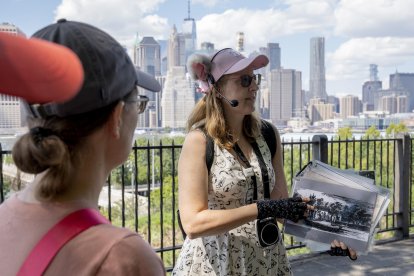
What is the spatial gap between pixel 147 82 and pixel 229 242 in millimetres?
1231

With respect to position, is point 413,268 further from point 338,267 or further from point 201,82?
point 201,82

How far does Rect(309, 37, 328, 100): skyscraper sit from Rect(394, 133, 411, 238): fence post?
4597 inches

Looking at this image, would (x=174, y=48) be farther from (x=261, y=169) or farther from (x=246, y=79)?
(x=261, y=169)

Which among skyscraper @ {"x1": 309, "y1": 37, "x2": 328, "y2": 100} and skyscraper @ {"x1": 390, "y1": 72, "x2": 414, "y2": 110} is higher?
skyscraper @ {"x1": 309, "y1": 37, "x2": 328, "y2": 100}

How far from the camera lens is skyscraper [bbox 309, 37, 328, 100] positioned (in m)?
123

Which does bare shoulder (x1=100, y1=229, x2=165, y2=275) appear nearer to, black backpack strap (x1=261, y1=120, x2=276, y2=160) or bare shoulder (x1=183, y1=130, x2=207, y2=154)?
bare shoulder (x1=183, y1=130, x2=207, y2=154)

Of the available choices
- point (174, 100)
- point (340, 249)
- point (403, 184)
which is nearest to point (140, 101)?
point (340, 249)

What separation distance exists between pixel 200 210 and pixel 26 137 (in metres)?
1.19

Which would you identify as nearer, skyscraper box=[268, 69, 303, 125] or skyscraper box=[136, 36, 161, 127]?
skyscraper box=[136, 36, 161, 127]

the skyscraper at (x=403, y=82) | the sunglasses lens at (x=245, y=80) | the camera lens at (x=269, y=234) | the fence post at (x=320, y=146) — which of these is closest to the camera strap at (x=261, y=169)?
the camera lens at (x=269, y=234)

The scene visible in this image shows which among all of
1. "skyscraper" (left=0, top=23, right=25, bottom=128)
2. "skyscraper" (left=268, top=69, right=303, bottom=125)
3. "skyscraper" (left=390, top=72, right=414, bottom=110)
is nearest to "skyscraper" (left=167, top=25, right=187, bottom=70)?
"skyscraper" (left=268, top=69, right=303, bottom=125)

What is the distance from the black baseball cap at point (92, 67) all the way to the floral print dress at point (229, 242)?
3.88 feet

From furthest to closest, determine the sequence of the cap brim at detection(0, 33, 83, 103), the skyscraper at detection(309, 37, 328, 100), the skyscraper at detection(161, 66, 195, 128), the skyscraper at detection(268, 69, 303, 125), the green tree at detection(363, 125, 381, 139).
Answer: the skyscraper at detection(309, 37, 328, 100), the skyscraper at detection(268, 69, 303, 125), the skyscraper at detection(161, 66, 195, 128), the green tree at detection(363, 125, 381, 139), the cap brim at detection(0, 33, 83, 103)

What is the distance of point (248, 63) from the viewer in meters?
2.22
